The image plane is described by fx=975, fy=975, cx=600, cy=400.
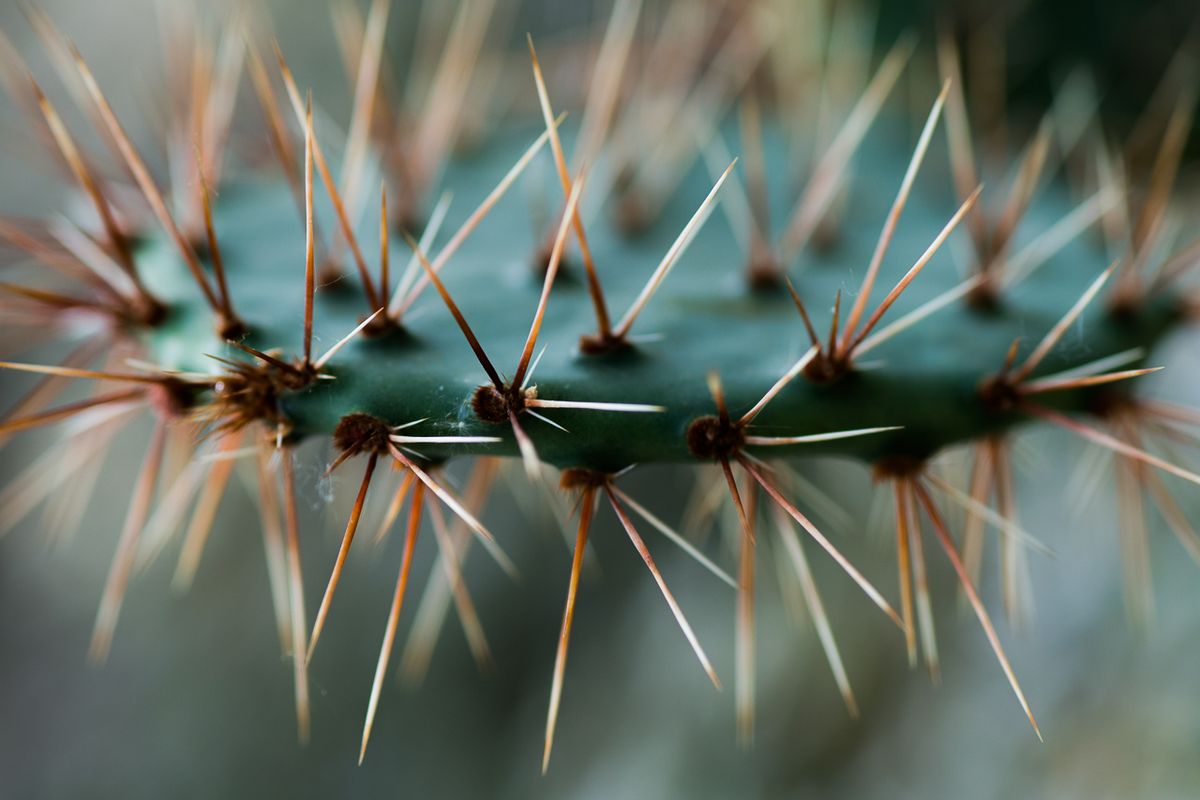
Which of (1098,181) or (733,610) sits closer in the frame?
(1098,181)

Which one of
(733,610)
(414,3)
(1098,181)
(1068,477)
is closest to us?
(1098,181)

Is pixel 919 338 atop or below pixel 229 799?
atop

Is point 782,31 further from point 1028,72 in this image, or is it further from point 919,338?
point 919,338

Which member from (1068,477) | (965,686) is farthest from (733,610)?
(1068,477)

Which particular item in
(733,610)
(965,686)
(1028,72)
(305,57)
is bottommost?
(965,686)
